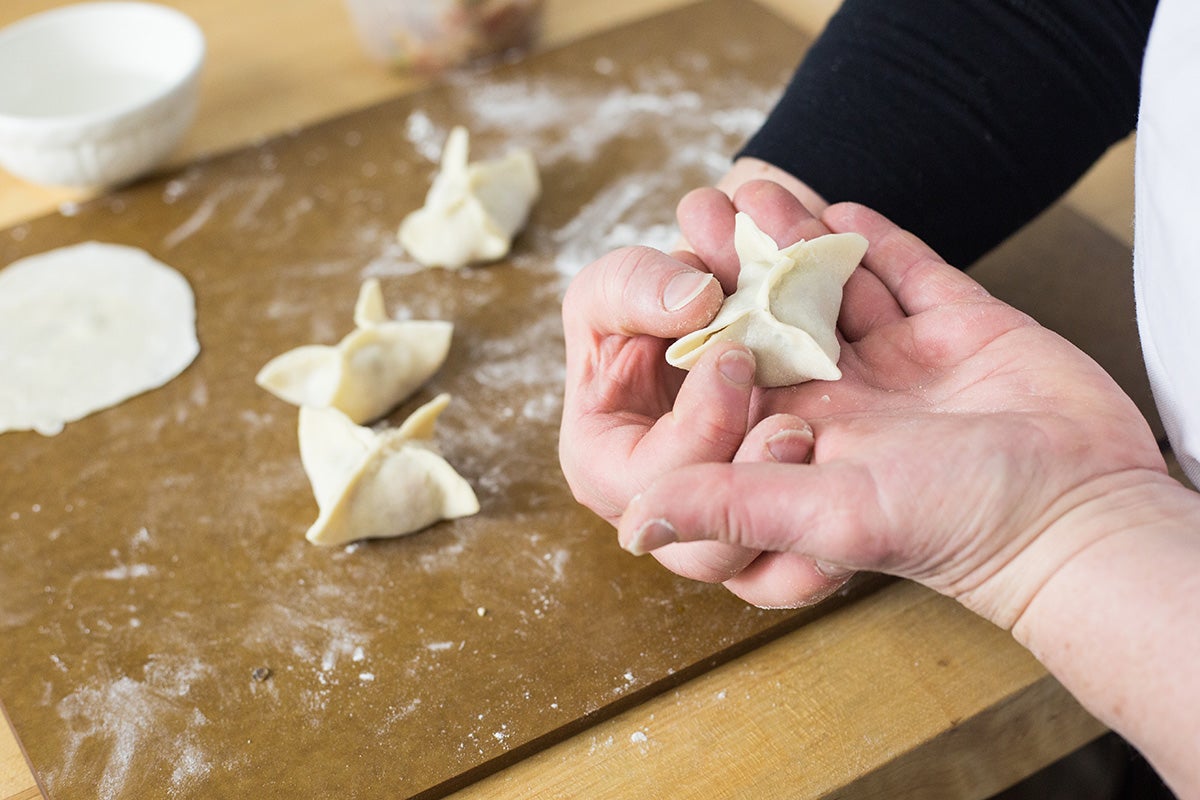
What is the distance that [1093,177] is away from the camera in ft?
5.17

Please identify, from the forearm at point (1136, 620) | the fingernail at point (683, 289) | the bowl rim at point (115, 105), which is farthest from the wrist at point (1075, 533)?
the bowl rim at point (115, 105)

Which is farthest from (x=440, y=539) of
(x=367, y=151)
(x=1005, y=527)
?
(x=367, y=151)

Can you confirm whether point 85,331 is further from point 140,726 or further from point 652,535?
point 652,535

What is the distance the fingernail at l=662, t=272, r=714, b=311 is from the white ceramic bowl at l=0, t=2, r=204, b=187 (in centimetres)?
99

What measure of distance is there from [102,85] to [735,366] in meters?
1.39

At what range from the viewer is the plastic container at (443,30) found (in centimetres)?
179

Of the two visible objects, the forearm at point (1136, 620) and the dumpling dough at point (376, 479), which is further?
the dumpling dough at point (376, 479)

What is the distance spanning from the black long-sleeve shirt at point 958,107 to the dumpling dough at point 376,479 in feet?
1.67

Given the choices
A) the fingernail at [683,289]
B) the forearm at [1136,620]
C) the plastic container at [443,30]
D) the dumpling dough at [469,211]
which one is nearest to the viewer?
the forearm at [1136,620]

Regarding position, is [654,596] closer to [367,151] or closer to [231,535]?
[231,535]

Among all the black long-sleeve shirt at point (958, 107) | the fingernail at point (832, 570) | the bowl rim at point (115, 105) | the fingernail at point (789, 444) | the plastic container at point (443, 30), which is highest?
the black long-sleeve shirt at point (958, 107)

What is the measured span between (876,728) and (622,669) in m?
0.23

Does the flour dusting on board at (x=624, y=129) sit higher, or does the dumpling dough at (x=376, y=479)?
the flour dusting on board at (x=624, y=129)

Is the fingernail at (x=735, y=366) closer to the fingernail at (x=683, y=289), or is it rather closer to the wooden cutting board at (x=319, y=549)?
the fingernail at (x=683, y=289)
